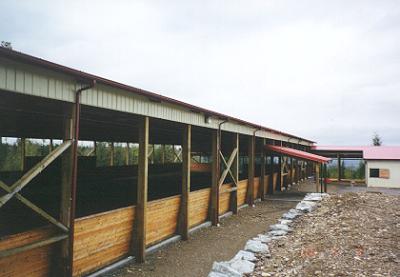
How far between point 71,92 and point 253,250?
5.76 m

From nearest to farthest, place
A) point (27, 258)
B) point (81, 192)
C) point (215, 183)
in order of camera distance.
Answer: point (27, 258) → point (215, 183) → point (81, 192)

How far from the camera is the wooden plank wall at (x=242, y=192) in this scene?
14.5m

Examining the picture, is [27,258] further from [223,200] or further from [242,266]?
[223,200]

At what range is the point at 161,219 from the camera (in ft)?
28.4

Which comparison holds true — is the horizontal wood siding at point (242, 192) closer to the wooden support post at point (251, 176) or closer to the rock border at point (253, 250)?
the wooden support post at point (251, 176)

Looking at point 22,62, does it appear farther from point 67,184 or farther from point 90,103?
point 67,184

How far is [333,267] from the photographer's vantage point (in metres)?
6.59

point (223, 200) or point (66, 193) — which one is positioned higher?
point (66, 193)

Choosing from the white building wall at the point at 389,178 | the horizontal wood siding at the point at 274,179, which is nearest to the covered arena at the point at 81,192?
the horizontal wood siding at the point at 274,179

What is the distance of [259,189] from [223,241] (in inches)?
327

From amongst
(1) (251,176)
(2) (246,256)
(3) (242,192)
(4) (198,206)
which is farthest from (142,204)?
(1) (251,176)

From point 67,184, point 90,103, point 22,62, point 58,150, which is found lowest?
point 67,184

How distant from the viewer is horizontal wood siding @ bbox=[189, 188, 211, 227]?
10243mm

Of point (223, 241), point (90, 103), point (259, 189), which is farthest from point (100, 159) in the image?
point (90, 103)
